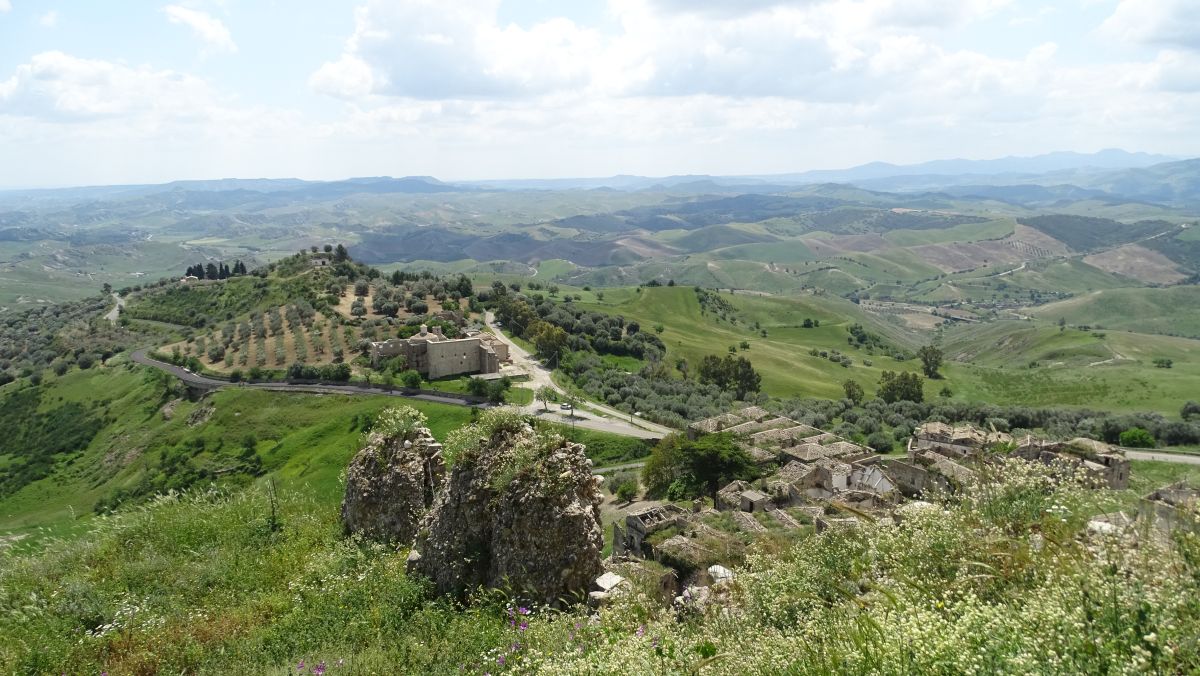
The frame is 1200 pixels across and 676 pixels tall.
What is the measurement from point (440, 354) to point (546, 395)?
17.2 metres

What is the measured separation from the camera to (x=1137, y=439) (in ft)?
217

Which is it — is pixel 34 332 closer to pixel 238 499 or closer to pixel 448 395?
pixel 448 395

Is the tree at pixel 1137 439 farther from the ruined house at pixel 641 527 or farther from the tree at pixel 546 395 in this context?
the tree at pixel 546 395

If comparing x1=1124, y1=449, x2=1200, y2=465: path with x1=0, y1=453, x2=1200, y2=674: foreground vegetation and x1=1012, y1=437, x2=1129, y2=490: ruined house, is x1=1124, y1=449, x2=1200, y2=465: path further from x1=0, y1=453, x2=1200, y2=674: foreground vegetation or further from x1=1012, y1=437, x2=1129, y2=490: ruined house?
x1=0, y1=453, x2=1200, y2=674: foreground vegetation

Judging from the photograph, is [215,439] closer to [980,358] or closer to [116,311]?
[116,311]

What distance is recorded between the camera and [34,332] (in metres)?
137

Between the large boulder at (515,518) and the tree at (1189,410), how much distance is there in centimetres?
9996

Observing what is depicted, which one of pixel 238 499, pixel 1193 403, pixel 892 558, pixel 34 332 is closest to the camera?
pixel 892 558

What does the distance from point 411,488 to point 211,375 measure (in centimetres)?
7880

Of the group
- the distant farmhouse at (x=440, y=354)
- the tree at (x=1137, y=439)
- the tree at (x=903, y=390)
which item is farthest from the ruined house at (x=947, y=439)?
the distant farmhouse at (x=440, y=354)

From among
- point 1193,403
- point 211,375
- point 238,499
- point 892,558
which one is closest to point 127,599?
point 238,499

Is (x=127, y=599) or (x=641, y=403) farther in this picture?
(x=641, y=403)

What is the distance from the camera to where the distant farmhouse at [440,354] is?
3226 inches

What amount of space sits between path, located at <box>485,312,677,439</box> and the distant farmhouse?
5938 mm
